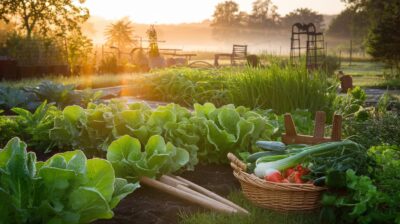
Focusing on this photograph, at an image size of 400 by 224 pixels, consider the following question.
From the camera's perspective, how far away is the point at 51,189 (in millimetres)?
2613

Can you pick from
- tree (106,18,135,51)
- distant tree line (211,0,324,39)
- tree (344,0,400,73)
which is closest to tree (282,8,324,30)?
distant tree line (211,0,324,39)

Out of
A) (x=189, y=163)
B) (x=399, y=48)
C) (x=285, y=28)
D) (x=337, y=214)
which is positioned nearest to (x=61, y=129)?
(x=189, y=163)

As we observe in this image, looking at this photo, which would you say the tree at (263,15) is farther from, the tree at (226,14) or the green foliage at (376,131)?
the green foliage at (376,131)

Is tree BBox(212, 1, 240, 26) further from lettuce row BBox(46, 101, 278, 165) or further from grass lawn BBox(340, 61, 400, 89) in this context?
lettuce row BBox(46, 101, 278, 165)

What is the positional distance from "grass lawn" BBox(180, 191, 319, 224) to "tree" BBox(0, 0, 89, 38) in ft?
66.7

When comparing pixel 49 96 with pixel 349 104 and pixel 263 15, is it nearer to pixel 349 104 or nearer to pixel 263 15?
pixel 349 104

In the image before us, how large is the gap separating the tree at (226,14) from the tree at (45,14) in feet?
262

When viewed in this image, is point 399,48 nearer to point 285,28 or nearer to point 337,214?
point 337,214

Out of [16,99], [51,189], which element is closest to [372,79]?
[16,99]

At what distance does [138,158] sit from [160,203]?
1.18 feet

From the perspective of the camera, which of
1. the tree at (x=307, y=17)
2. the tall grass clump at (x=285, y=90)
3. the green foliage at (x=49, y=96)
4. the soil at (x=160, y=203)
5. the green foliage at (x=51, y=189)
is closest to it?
the green foliage at (x=51, y=189)

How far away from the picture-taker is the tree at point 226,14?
10262 cm

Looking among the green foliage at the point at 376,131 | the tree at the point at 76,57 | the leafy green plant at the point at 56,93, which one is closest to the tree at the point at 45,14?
the tree at the point at 76,57

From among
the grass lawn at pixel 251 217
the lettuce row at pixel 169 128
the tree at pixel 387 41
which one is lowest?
the grass lawn at pixel 251 217
